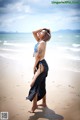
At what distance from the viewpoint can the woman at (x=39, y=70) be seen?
2.72 m

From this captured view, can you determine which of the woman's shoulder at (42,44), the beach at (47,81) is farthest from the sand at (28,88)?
the woman's shoulder at (42,44)

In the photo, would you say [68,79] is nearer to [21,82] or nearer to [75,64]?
[75,64]

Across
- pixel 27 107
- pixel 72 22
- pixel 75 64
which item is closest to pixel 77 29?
pixel 72 22

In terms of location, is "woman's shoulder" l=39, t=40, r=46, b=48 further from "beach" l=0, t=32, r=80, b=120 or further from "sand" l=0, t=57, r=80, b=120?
"sand" l=0, t=57, r=80, b=120

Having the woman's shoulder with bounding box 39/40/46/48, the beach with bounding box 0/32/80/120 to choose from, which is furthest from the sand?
the woman's shoulder with bounding box 39/40/46/48

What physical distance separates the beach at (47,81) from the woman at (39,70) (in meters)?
0.04

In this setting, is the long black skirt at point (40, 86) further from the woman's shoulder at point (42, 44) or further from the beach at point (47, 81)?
the woman's shoulder at point (42, 44)

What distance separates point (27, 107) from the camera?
277 centimetres

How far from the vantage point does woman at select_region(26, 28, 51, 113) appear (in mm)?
2719

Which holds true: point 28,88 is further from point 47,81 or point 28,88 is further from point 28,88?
point 47,81

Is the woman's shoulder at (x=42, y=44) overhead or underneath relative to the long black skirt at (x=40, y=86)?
overhead

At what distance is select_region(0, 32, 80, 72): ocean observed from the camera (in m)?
2.71

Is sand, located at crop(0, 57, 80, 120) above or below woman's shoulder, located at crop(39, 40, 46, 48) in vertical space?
below

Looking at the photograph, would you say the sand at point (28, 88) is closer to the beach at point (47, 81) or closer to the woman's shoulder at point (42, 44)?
the beach at point (47, 81)
